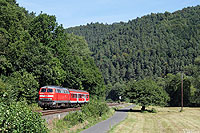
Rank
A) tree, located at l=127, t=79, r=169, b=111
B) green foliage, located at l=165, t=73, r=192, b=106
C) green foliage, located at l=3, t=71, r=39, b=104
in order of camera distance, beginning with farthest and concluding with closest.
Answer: green foliage, located at l=165, t=73, r=192, b=106, tree, located at l=127, t=79, r=169, b=111, green foliage, located at l=3, t=71, r=39, b=104

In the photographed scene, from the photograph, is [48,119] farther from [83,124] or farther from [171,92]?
[171,92]

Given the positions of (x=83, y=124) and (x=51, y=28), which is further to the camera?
(x=51, y=28)

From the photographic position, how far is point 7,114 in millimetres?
10672

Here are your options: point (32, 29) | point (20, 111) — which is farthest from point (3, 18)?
point (20, 111)

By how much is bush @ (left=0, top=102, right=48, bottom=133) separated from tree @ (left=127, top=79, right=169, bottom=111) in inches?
1430

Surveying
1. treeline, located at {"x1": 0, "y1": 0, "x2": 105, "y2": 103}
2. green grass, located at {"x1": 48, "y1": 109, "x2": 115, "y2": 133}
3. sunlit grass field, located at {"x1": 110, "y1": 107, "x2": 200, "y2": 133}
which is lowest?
sunlit grass field, located at {"x1": 110, "y1": 107, "x2": 200, "y2": 133}

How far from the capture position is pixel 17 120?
36.6ft

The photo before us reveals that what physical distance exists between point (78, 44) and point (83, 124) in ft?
198

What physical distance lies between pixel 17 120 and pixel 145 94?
39279 millimetres

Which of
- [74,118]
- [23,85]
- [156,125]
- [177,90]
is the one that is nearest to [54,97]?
[23,85]

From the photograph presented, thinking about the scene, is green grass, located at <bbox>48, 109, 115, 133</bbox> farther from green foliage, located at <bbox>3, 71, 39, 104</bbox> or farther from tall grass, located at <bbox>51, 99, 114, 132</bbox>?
green foliage, located at <bbox>3, 71, 39, 104</bbox>

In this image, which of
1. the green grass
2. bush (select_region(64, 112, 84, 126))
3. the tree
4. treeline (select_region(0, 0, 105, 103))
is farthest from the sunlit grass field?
treeline (select_region(0, 0, 105, 103))

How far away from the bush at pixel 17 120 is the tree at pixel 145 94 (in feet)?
119

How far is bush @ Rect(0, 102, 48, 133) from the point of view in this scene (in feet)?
34.4
